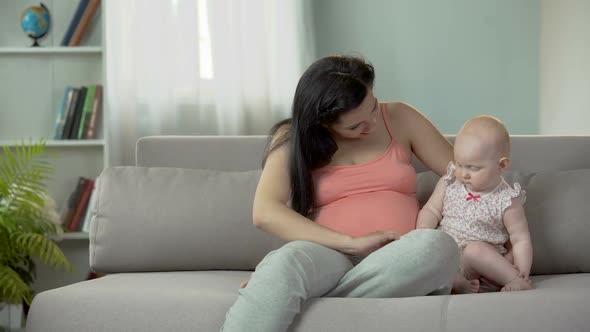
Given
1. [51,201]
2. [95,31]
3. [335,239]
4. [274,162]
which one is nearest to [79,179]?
[51,201]

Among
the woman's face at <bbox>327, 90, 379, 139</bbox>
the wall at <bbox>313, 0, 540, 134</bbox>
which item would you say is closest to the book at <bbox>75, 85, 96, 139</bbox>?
the wall at <bbox>313, 0, 540, 134</bbox>

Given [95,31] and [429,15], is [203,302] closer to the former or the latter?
[95,31]

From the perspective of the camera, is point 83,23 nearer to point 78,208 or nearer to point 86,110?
point 86,110

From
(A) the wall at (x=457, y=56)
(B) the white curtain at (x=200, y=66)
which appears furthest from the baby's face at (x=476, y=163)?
(A) the wall at (x=457, y=56)

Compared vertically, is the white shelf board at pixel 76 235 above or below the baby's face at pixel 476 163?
below

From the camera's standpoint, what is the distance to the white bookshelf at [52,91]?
4129mm

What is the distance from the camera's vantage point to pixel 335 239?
1.89m

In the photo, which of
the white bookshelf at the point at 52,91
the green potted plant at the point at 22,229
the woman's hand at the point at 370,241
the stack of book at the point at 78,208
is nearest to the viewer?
the woman's hand at the point at 370,241

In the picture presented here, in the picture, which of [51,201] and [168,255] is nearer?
[168,255]

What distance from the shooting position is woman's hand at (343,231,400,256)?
73.2 inches

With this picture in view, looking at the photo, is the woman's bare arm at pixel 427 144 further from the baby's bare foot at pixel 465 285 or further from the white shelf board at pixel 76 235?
the white shelf board at pixel 76 235

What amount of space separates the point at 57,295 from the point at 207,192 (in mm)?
544

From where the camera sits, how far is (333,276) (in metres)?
1.81

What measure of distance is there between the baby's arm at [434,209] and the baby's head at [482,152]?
0.35 ft
